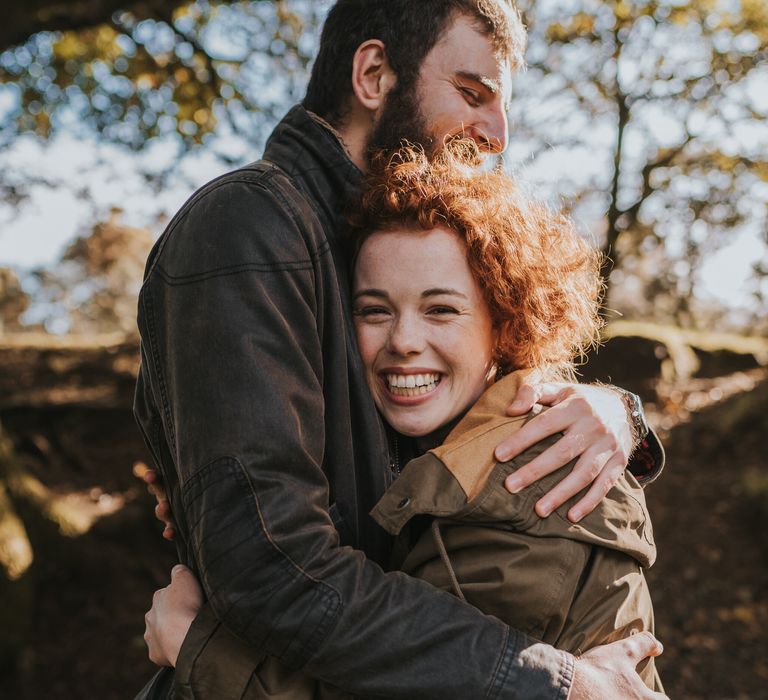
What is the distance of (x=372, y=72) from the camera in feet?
7.40

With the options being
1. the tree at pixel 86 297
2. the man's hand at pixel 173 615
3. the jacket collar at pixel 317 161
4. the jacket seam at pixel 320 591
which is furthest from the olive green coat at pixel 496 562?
the tree at pixel 86 297

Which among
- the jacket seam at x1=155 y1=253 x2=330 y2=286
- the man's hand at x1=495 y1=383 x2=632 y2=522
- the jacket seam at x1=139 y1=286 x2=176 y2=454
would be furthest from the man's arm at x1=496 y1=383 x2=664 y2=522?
the jacket seam at x1=139 y1=286 x2=176 y2=454

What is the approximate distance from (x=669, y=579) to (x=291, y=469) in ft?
18.4

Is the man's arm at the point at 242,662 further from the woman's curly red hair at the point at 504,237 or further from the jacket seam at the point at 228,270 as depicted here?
the woman's curly red hair at the point at 504,237

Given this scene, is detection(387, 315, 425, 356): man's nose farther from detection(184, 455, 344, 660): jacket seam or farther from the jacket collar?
detection(184, 455, 344, 660): jacket seam

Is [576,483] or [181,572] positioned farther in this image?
[181,572]

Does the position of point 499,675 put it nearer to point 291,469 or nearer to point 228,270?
point 291,469

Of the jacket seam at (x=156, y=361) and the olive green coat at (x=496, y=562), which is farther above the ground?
the jacket seam at (x=156, y=361)

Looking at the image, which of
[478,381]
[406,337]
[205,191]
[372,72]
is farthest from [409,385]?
[372,72]

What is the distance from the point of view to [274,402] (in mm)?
1502

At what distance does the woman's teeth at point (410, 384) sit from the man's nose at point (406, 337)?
0.08 m

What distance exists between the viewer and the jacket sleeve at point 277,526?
148 cm

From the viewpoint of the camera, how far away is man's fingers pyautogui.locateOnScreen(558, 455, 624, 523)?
1.73m

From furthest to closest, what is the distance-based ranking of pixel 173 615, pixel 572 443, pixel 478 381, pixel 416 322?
pixel 478 381, pixel 416 322, pixel 572 443, pixel 173 615
